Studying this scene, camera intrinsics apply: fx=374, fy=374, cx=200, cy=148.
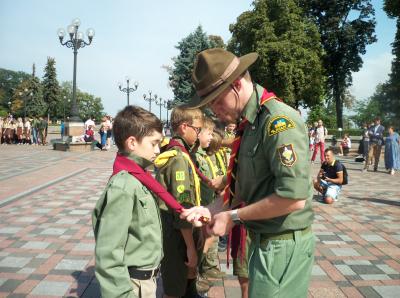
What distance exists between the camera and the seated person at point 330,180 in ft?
29.5

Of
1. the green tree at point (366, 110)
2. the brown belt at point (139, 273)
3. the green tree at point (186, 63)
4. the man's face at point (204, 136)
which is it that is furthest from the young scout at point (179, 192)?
the green tree at point (366, 110)

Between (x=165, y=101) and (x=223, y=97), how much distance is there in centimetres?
5873

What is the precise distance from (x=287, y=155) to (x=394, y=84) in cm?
5599

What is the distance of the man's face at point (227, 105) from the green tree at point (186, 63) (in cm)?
3957

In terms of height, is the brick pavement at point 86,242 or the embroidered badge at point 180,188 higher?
the embroidered badge at point 180,188

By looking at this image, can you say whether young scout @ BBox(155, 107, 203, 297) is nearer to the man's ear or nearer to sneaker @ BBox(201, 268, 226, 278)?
the man's ear

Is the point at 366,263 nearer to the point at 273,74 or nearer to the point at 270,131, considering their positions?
the point at 270,131

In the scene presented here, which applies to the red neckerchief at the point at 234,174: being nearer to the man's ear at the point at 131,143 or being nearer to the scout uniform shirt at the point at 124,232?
the scout uniform shirt at the point at 124,232

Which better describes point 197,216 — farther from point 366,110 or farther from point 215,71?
point 366,110

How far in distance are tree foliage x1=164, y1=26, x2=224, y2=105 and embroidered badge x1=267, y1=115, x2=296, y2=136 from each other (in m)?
40.0

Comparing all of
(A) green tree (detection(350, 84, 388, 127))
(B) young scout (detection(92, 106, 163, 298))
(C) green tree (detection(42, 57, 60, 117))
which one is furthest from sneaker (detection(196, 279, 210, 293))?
(A) green tree (detection(350, 84, 388, 127))

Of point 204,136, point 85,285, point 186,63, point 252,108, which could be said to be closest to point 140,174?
point 252,108

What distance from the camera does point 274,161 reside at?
5.89 ft

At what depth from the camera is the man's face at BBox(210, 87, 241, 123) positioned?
200cm
